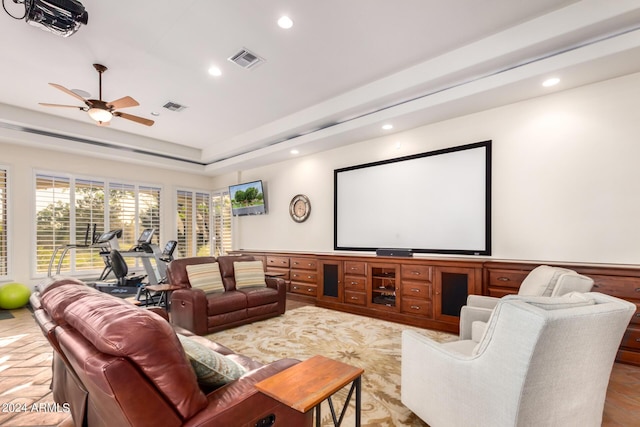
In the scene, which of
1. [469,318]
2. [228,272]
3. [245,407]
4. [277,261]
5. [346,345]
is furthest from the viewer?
[277,261]

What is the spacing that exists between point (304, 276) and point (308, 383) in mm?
4292

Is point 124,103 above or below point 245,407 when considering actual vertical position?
above

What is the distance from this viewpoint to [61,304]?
148 cm

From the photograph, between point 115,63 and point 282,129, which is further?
point 282,129

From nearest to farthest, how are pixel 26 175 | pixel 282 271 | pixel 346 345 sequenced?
pixel 346 345 < pixel 26 175 < pixel 282 271

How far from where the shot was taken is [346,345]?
343cm

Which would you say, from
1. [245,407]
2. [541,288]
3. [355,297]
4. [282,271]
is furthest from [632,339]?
[282,271]

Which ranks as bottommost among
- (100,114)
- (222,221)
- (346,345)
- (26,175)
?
(346,345)

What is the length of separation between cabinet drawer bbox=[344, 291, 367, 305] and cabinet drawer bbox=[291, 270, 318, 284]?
0.70 metres

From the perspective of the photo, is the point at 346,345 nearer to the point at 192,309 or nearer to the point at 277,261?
the point at 192,309

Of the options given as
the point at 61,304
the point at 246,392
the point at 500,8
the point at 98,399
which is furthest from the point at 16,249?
the point at 500,8

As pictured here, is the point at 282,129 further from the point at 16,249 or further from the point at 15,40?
the point at 16,249

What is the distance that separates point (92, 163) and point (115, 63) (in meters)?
3.63

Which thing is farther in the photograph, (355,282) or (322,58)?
(355,282)
